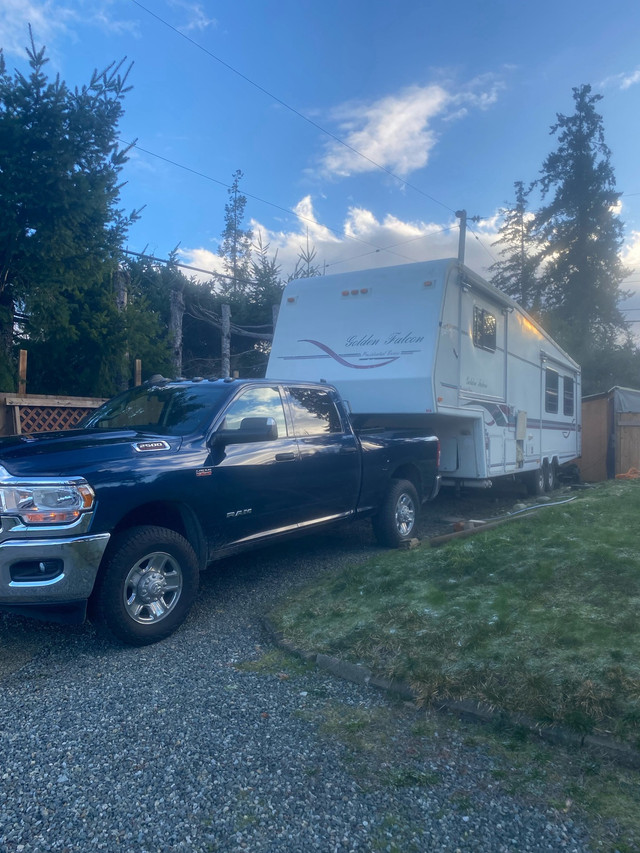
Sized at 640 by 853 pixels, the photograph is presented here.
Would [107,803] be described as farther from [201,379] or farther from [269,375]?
[269,375]

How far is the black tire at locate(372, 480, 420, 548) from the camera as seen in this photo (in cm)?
767

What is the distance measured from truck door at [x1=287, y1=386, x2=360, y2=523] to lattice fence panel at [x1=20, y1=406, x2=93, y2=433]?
407 centimetres

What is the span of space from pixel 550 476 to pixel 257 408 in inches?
364

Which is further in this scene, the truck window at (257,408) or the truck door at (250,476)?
the truck window at (257,408)

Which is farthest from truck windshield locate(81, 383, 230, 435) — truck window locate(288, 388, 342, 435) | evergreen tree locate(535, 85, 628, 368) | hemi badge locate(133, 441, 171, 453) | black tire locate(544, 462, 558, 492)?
evergreen tree locate(535, 85, 628, 368)

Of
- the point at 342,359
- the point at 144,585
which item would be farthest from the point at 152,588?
the point at 342,359

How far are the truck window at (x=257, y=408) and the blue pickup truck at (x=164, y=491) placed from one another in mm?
14

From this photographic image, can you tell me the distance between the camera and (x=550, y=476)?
44.6 feet

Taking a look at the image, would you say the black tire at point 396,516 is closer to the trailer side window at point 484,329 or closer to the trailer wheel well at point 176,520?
the trailer side window at point 484,329

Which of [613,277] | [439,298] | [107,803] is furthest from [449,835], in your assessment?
[613,277]

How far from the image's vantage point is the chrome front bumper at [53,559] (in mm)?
4121

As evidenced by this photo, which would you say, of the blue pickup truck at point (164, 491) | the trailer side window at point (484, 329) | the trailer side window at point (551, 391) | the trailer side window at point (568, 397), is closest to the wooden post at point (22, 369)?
the blue pickup truck at point (164, 491)

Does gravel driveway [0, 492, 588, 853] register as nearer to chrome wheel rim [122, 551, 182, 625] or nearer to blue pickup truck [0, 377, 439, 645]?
chrome wheel rim [122, 551, 182, 625]

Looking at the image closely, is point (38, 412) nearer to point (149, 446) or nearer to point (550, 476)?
point (149, 446)
